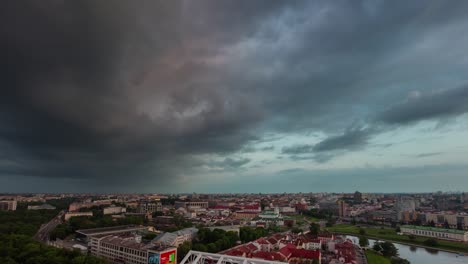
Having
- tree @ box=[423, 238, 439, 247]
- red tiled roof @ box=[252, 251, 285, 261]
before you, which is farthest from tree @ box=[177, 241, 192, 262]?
tree @ box=[423, 238, 439, 247]

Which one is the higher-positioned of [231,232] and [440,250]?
[231,232]

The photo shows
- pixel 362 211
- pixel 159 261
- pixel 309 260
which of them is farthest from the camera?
pixel 362 211

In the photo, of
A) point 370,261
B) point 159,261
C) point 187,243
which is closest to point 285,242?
point 370,261

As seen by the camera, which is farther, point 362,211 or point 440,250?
point 362,211

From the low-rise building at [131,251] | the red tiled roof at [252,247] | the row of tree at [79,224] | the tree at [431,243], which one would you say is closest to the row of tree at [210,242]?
the red tiled roof at [252,247]

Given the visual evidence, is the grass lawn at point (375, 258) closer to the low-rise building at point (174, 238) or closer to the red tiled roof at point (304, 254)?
the red tiled roof at point (304, 254)

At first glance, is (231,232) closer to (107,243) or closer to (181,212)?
(107,243)
